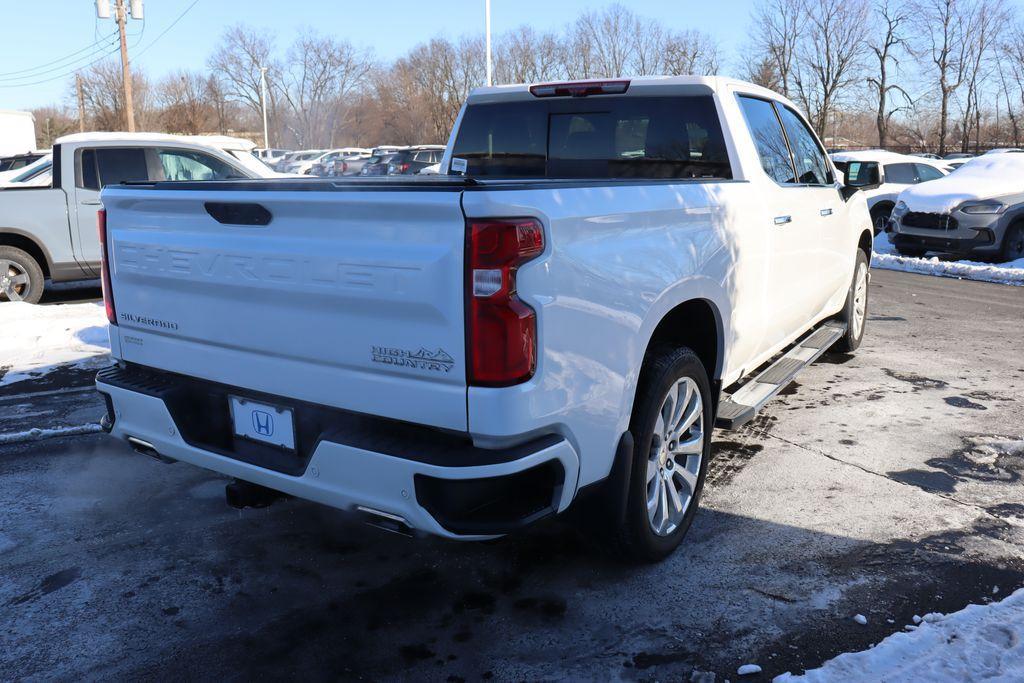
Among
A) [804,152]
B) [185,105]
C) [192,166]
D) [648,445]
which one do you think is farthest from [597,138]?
[185,105]

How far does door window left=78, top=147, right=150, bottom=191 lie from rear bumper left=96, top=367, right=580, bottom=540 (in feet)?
25.3

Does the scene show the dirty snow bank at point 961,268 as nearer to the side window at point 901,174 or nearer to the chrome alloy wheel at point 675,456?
the side window at point 901,174

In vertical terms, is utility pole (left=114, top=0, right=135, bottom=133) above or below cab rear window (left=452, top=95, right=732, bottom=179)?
above

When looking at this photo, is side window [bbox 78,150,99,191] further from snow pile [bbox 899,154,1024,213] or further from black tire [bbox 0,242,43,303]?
snow pile [bbox 899,154,1024,213]

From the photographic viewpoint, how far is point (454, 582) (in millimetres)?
3455

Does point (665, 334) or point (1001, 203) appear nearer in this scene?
point (665, 334)

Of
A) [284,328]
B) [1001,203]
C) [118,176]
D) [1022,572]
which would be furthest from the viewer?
[1001,203]

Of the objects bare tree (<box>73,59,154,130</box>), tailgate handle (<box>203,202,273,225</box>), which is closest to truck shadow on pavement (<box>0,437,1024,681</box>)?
tailgate handle (<box>203,202,273,225</box>)

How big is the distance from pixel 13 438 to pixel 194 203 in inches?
115

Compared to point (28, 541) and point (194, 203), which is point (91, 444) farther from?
point (194, 203)

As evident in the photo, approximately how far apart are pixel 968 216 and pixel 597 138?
10.6m

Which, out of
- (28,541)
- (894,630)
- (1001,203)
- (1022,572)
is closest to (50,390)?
(28,541)

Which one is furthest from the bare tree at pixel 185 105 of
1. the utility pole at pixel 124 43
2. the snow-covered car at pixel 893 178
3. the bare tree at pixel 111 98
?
the snow-covered car at pixel 893 178

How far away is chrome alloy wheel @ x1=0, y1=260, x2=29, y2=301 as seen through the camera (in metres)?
9.36
